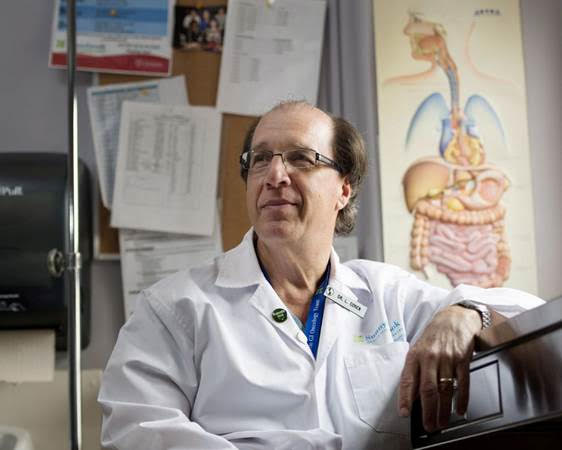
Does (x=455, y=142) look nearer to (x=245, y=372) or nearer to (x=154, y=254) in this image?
(x=154, y=254)

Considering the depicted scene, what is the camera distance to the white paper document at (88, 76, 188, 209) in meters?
2.27

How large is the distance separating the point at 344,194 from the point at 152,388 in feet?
2.13

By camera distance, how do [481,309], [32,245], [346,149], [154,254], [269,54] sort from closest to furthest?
[481,309] → [346,149] → [32,245] → [154,254] → [269,54]

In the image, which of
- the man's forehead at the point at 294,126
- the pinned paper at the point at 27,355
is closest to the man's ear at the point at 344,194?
the man's forehead at the point at 294,126

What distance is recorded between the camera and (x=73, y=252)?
67.4 inches

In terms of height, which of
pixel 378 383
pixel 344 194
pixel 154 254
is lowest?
pixel 378 383

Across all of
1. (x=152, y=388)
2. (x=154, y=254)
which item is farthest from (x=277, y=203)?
(x=154, y=254)

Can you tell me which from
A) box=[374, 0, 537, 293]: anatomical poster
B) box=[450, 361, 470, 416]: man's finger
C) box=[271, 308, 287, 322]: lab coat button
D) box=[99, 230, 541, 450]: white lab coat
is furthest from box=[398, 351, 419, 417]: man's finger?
box=[374, 0, 537, 293]: anatomical poster

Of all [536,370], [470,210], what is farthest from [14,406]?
[536,370]

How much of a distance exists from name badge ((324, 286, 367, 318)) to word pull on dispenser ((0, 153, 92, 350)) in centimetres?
84

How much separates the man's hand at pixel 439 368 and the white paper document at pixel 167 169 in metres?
1.12

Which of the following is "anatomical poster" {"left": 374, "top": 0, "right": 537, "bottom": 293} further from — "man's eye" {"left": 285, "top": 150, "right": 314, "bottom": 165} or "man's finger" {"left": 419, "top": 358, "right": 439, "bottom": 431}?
"man's finger" {"left": 419, "top": 358, "right": 439, "bottom": 431}

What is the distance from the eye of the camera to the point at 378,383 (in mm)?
1513

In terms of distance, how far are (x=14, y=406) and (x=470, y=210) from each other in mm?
1403
